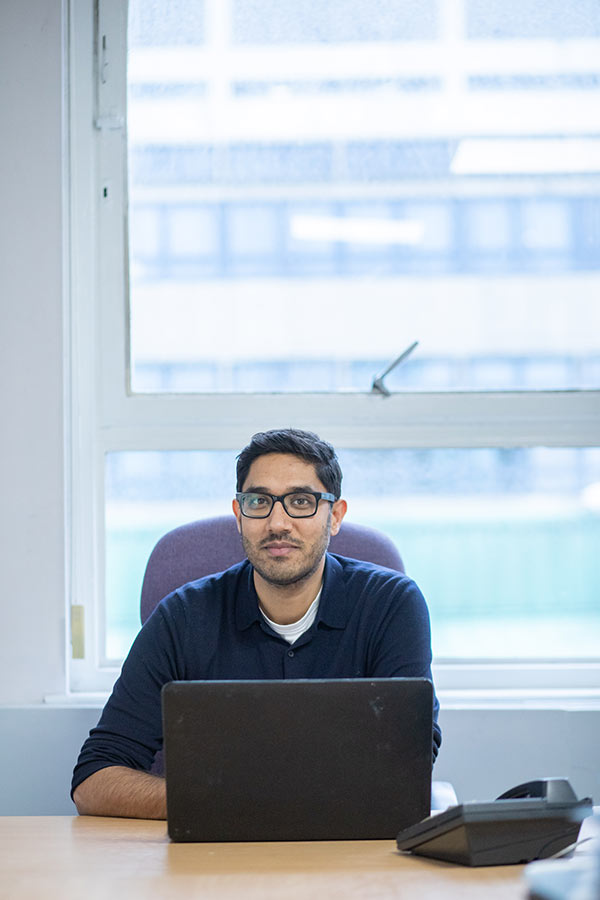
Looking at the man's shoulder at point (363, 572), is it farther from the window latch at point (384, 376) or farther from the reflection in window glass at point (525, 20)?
the reflection in window glass at point (525, 20)

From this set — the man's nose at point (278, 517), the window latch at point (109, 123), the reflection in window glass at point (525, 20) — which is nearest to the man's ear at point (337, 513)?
the man's nose at point (278, 517)

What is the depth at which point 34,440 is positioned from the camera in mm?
2521

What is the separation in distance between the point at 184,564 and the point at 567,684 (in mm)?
1142

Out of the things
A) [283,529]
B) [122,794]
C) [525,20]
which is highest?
[525,20]

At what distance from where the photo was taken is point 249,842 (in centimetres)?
130

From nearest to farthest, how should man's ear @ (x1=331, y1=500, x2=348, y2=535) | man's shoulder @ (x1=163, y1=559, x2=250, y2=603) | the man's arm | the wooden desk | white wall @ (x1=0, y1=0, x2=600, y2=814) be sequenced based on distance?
the wooden desk, the man's arm, man's shoulder @ (x1=163, y1=559, x2=250, y2=603), man's ear @ (x1=331, y1=500, x2=348, y2=535), white wall @ (x1=0, y1=0, x2=600, y2=814)

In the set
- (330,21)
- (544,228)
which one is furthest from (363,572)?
(330,21)

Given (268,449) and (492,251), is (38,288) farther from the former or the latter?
(492,251)

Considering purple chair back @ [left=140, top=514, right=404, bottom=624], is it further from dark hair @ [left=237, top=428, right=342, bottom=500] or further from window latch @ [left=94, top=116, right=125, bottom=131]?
window latch @ [left=94, top=116, right=125, bottom=131]

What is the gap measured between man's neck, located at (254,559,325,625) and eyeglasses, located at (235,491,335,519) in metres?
0.12

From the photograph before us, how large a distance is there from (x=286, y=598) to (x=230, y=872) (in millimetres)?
863

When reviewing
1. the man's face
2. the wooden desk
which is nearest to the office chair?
the man's face

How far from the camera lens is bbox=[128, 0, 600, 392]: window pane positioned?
8.76ft

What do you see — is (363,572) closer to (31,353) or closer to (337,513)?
(337,513)
